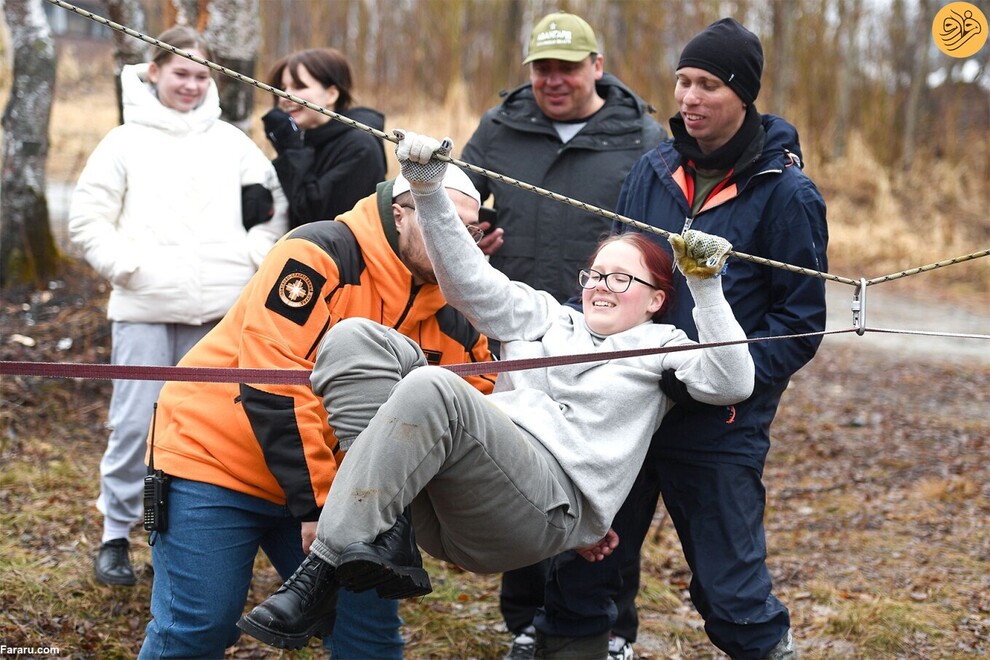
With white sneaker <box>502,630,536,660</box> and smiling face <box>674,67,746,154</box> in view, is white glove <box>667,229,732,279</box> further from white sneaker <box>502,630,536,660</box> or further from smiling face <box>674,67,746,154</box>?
white sneaker <box>502,630,536,660</box>

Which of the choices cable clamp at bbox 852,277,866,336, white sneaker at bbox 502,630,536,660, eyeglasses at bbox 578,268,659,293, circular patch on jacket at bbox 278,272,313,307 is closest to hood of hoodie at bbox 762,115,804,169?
cable clamp at bbox 852,277,866,336

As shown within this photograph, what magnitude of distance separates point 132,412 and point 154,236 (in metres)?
0.69

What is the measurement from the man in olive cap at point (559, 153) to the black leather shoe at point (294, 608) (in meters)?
1.74

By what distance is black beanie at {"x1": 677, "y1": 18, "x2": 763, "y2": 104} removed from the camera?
122 inches

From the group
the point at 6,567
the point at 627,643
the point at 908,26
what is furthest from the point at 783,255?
the point at 908,26

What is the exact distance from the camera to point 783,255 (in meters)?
3.08

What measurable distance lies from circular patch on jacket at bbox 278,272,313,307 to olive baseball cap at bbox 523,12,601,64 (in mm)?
1827

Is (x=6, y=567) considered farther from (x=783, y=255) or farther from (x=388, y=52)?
(x=388, y=52)

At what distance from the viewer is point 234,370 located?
8.75 ft

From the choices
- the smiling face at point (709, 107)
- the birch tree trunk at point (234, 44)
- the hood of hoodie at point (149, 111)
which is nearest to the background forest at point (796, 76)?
the birch tree trunk at point (234, 44)

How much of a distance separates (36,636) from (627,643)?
2.10 meters

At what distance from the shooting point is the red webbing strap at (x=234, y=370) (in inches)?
99.6

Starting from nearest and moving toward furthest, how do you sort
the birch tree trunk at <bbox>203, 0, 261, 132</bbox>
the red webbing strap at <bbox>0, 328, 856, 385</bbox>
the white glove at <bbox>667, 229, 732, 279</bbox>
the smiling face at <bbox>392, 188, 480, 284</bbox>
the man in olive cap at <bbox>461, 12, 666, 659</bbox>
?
the red webbing strap at <bbox>0, 328, 856, 385</bbox> < the white glove at <bbox>667, 229, 732, 279</bbox> < the smiling face at <bbox>392, 188, 480, 284</bbox> < the man in olive cap at <bbox>461, 12, 666, 659</bbox> < the birch tree trunk at <bbox>203, 0, 261, 132</bbox>

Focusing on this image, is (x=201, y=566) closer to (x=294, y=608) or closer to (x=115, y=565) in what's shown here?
(x=294, y=608)
